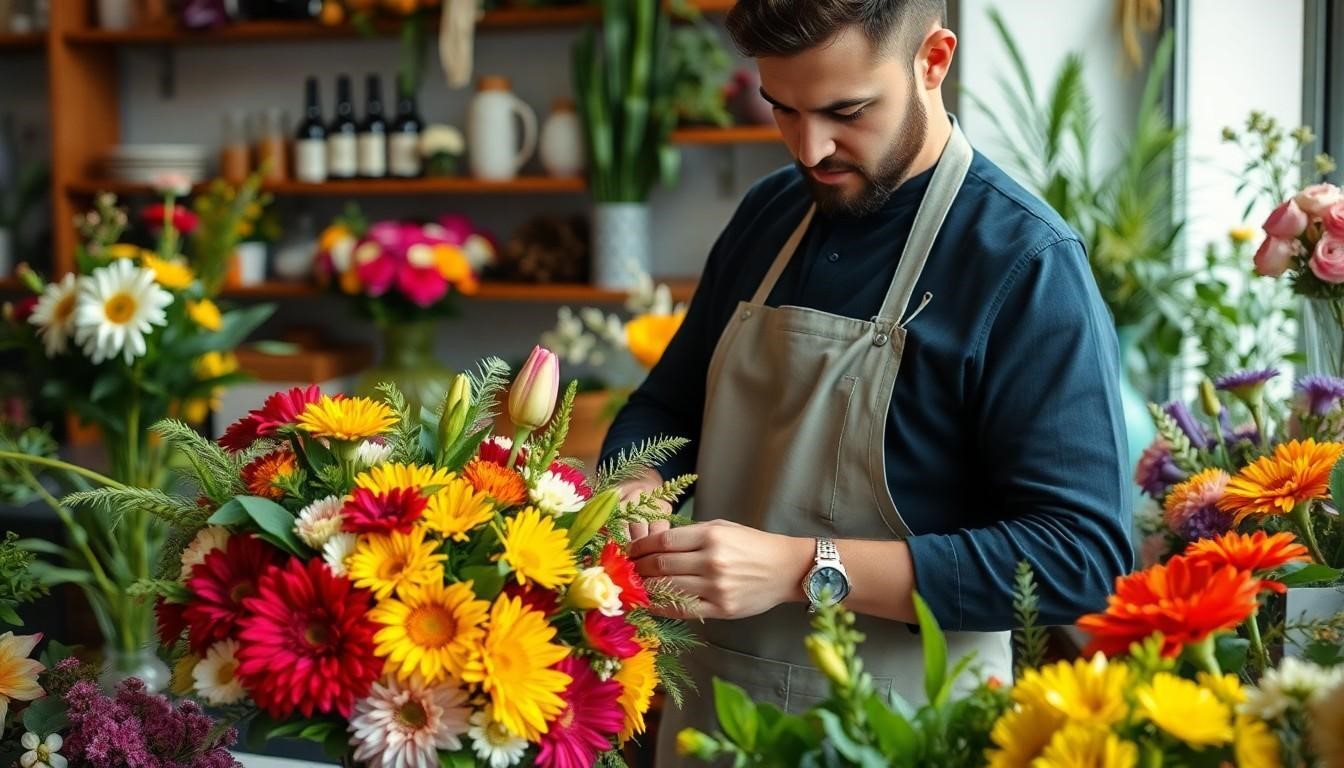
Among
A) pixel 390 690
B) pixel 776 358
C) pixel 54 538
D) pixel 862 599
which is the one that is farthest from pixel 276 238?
pixel 390 690

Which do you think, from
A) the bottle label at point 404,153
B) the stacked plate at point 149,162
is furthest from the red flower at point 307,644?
the stacked plate at point 149,162

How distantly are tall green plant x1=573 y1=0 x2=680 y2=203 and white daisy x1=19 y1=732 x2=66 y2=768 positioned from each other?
8.49 feet

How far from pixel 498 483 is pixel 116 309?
3.47 ft

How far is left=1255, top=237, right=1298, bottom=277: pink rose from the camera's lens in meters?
1.34

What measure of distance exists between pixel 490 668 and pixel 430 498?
118 mm

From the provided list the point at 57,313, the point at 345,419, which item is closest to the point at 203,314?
the point at 57,313

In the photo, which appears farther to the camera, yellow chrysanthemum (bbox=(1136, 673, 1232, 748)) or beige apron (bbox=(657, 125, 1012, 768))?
beige apron (bbox=(657, 125, 1012, 768))

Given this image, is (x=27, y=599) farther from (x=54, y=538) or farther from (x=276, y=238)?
(x=276, y=238)

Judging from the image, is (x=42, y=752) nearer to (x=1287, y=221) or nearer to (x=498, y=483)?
(x=498, y=483)

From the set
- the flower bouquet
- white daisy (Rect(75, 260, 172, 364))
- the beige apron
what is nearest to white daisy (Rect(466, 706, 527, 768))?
the flower bouquet

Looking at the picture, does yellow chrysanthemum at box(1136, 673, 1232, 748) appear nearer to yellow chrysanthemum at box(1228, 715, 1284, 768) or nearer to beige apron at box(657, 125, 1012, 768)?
yellow chrysanthemum at box(1228, 715, 1284, 768)

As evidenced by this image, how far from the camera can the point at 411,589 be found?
83 centimetres

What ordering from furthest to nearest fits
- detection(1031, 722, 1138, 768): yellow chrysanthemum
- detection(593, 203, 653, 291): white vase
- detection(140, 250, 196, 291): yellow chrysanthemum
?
detection(593, 203, 653, 291): white vase < detection(140, 250, 196, 291): yellow chrysanthemum < detection(1031, 722, 1138, 768): yellow chrysanthemum

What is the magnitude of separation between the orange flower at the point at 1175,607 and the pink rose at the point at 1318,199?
0.71 m
